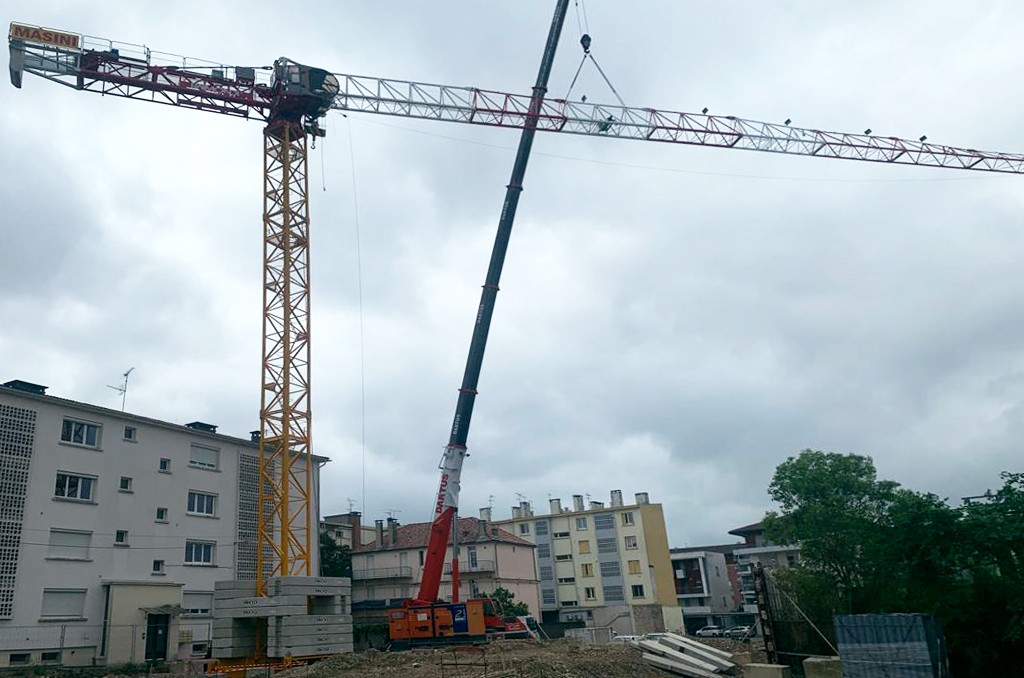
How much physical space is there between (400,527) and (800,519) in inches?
1419

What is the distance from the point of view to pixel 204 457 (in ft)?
145

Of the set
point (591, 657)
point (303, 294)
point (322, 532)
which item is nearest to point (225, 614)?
point (591, 657)

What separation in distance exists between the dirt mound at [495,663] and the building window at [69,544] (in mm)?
14589

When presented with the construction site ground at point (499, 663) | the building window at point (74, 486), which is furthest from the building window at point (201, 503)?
the construction site ground at point (499, 663)

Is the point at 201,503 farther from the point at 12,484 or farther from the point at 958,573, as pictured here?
the point at 958,573

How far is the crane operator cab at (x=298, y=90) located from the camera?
4069cm

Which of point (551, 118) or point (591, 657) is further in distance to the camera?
point (551, 118)

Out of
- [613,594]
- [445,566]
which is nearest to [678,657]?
[445,566]

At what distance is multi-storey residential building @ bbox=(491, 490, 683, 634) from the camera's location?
234 feet

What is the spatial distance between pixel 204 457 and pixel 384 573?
24.3 m

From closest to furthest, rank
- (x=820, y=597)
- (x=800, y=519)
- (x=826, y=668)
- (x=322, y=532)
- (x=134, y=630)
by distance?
(x=826, y=668)
(x=820, y=597)
(x=134, y=630)
(x=800, y=519)
(x=322, y=532)

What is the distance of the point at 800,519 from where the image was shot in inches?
1695

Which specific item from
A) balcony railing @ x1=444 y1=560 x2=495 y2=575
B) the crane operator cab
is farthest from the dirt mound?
balcony railing @ x1=444 y1=560 x2=495 y2=575

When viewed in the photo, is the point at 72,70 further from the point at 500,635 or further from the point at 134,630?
the point at 500,635
